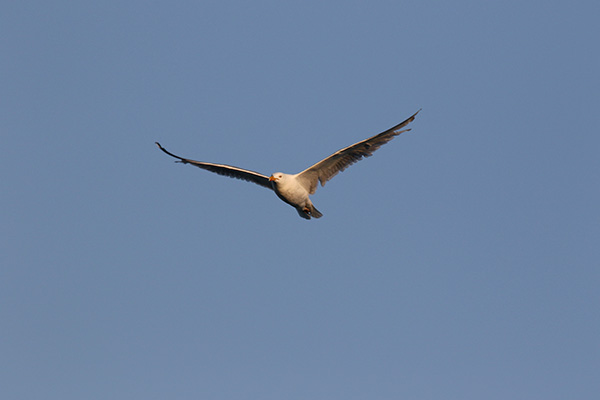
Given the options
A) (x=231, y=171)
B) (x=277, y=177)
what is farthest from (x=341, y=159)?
(x=231, y=171)

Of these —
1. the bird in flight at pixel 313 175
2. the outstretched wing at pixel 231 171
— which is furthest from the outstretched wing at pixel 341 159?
the outstretched wing at pixel 231 171

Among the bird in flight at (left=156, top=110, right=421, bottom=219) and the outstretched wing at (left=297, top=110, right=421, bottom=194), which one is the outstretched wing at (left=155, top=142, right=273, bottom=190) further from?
the outstretched wing at (left=297, top=110, right=421, bottom=194)

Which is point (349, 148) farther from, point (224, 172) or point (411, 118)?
point (224, 172)

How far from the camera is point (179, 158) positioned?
29.2 metres

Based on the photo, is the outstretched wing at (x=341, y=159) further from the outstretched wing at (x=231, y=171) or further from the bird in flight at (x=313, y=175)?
the outstretched wing at (x=231, y=171)

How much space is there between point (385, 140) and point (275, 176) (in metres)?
4.45

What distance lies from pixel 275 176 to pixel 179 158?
4734mm

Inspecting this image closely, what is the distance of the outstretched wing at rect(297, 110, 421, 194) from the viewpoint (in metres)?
26.4

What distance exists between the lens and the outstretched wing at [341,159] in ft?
86.5

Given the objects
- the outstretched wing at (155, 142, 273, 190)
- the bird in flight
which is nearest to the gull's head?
the bird in flight

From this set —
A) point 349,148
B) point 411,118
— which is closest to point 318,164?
point 349,148

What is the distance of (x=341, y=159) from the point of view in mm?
27375

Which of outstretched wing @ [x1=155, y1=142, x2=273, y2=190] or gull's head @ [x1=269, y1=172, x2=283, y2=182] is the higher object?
outstretched wing @ [x1=155, y1=142, x2=273, y2=190]

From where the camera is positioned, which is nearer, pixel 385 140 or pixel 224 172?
pixel 385 140
